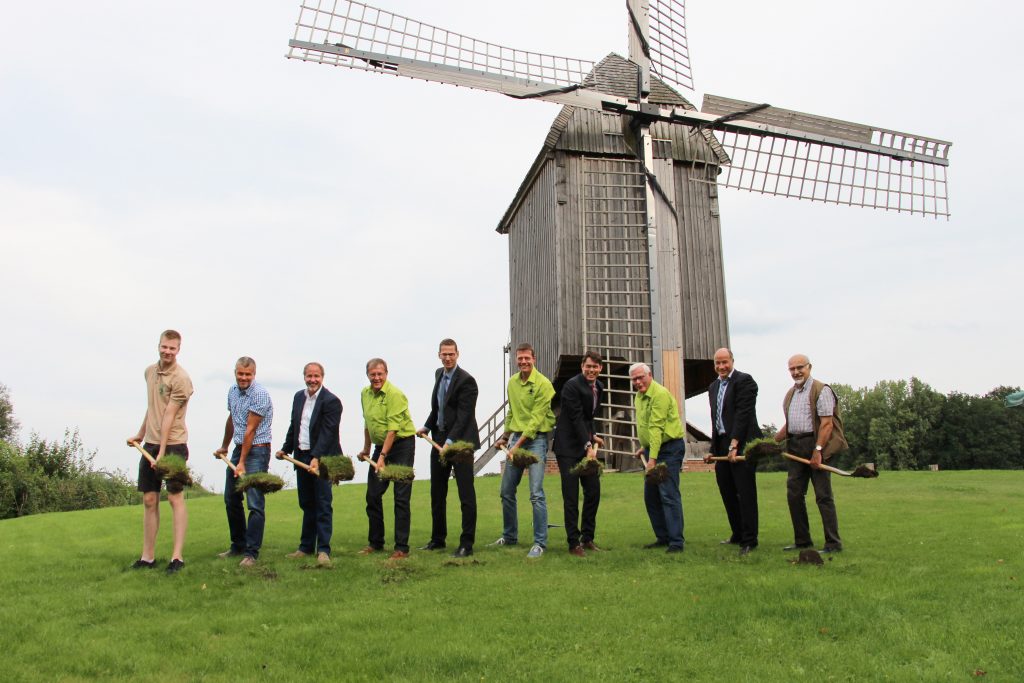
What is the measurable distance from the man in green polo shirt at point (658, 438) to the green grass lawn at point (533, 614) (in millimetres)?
504

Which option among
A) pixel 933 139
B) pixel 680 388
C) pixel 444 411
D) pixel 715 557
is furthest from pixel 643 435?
pixel 933 139

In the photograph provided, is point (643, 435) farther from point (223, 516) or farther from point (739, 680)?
point (223, 516)

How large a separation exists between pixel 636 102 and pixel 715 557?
1545 centimetres

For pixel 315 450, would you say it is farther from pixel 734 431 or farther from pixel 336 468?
pixel 734 431

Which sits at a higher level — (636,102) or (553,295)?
(636,102)

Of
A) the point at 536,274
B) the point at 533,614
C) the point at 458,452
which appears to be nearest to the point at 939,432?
the point at 536,274

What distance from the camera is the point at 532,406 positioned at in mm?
9266

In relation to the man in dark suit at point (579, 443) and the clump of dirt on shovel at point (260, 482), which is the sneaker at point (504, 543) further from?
the clump of dirt on shovel at point (260, 482)

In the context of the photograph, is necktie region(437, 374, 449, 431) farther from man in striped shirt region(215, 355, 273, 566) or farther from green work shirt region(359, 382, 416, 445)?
man in striped shirt region(215, 355, 273, 566)

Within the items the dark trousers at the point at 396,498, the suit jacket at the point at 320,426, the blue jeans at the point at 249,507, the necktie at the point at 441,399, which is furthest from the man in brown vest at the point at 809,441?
the blue jeans at the point at 249,507

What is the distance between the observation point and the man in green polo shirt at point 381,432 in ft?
30.0

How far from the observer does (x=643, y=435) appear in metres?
9.59

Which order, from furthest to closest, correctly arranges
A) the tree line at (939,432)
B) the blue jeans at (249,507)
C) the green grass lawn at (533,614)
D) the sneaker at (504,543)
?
the tree line at (939,432), the sneaker at (504,543), the blue jeans at (249,507), the green grass lawn at (533,614)

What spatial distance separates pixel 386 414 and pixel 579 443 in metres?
2.10
